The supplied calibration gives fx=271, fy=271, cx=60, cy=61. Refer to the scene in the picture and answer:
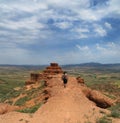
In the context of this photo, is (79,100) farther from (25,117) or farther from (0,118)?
(0,118)

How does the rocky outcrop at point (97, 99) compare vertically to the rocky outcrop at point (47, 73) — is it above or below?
below

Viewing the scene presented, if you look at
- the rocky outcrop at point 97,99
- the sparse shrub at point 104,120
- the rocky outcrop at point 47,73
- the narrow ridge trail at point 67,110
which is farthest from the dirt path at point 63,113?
the rocky outcrop at point 47,73

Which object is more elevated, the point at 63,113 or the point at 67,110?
the point at 67,110

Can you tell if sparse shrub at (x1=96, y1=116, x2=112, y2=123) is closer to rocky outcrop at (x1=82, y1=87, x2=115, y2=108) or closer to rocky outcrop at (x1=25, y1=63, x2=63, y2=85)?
rocky outcrop at (x1=82, y1=87, x2=115, y2=108)

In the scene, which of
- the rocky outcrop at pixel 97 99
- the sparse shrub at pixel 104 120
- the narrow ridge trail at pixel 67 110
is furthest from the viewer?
the rocky outcrop at pixel 97 99

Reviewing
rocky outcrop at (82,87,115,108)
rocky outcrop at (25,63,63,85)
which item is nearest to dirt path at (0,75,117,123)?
rocky outcrop at (82,87,115,108)

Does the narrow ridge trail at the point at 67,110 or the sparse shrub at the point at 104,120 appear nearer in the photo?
the sparse shrub at the point at 104,120

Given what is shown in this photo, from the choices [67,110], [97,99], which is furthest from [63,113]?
[97,99]

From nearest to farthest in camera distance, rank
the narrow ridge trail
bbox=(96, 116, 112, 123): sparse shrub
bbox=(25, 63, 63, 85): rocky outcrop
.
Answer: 1. bbox=(96, 116, 112, 123): sparse shrub
2. the narrow ridge trail
3. bbox=(25, 63, 63, 85): rocky outcrop

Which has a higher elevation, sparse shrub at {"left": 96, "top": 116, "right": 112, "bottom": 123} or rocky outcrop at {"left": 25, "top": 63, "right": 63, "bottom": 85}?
rocky outcrop at {"left": 25, "top": 63, "right": 63, "bottom": 85}

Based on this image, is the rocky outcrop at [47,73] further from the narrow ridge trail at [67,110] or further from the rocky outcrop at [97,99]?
the narrow ridge trail at [67,110]

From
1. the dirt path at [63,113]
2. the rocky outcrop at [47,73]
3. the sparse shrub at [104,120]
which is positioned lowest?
the sparse shrub at [104,120]

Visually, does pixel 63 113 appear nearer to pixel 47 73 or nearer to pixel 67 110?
pixel 67 110

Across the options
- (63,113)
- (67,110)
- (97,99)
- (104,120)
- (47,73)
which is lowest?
(104,120)
